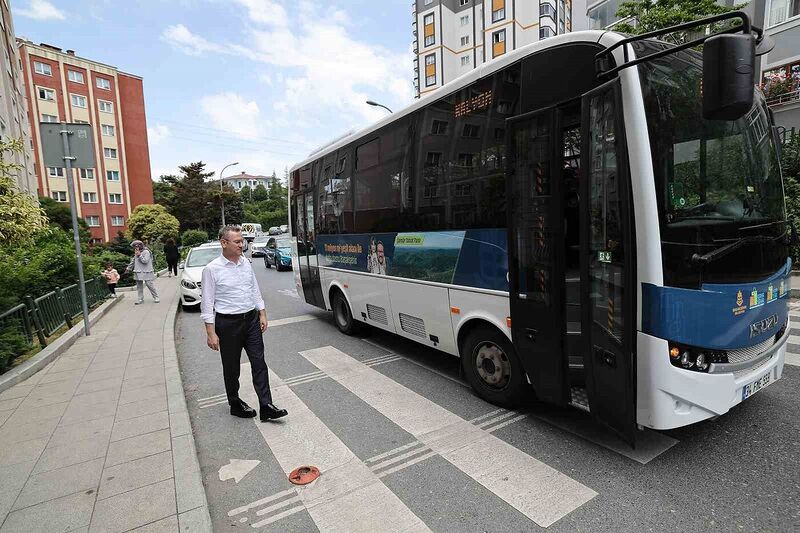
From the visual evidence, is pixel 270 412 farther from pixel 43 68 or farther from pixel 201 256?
pixel 43 68

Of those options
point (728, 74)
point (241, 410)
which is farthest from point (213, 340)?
point (728, 74)

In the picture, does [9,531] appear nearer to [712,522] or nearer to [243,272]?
[243,272]

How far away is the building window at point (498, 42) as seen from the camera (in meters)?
42.2

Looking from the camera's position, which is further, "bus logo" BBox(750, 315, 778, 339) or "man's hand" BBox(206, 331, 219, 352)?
"man's hand" BBox(206, 331, 219, 352)

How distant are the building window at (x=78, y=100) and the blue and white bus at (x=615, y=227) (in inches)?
2092

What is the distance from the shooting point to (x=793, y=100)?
15.2m

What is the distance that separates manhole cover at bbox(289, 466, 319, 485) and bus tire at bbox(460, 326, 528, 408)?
196cm

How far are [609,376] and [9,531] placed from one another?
4.20m

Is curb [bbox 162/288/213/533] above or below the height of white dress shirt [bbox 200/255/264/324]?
below

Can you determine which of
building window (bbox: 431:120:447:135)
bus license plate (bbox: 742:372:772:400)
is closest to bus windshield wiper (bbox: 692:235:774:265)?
bus license plate (bbox: 742:372:772:400)

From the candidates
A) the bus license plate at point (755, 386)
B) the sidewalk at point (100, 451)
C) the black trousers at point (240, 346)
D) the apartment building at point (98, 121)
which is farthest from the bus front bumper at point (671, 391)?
the apartment building at point (98, 121)

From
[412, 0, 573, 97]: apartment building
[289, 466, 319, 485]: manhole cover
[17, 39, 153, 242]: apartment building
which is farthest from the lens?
[412, 0, 573, 97]: apartment building

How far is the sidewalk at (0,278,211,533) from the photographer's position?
9.65ft

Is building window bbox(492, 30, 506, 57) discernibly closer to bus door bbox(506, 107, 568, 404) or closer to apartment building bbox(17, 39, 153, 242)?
apartment building bbox(17, 39, 153, 242)
